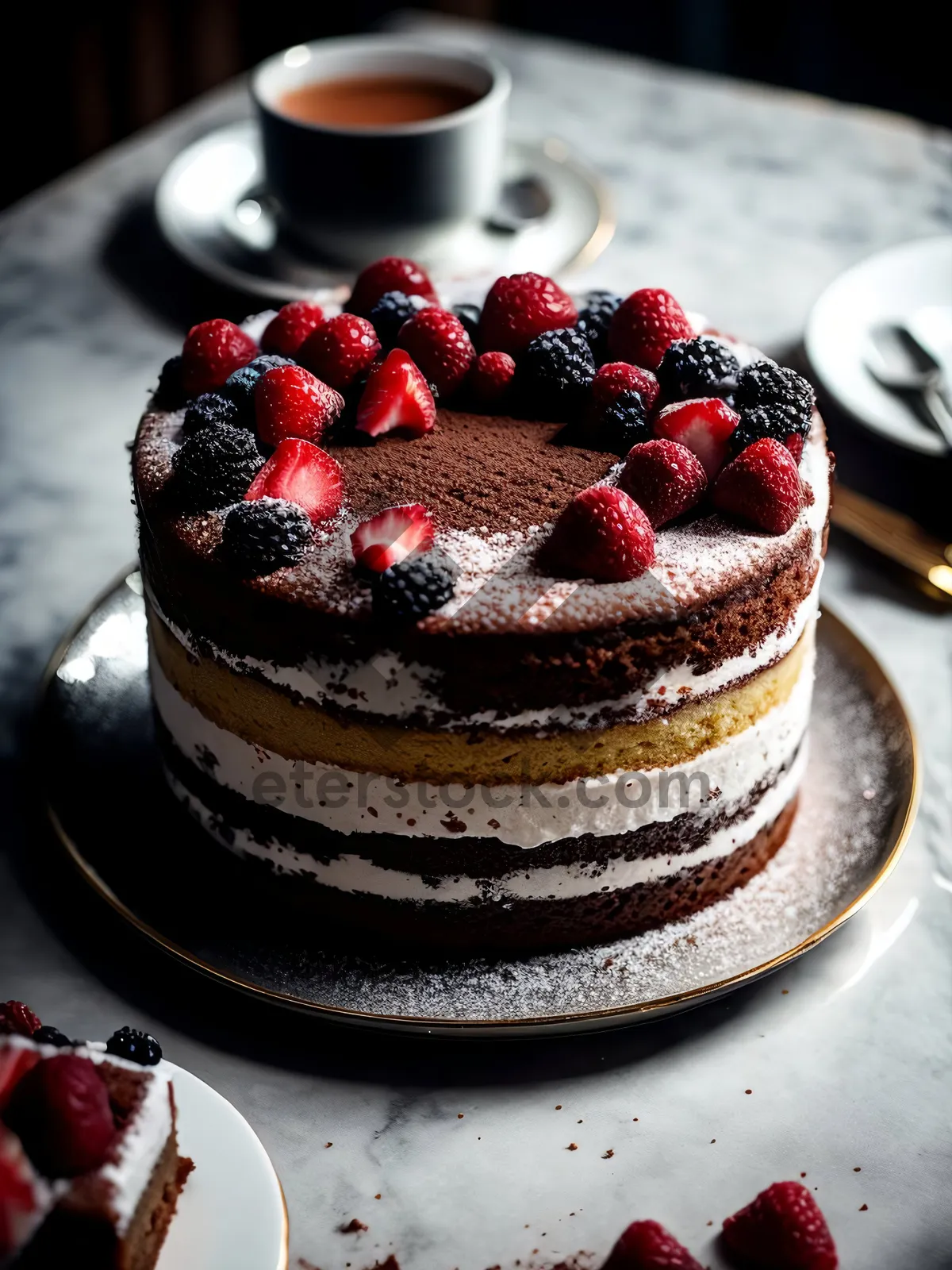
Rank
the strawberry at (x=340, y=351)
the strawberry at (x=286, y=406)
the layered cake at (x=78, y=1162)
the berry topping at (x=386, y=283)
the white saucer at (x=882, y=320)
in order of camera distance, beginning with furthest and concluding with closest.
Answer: the white saucer at (x=882, y=320), the berry topping at (x=386, y=283), the strawberry at (x=340, y=351), the strawberry at (x=286, y=406), the layered cake at (x=78, y=1162)

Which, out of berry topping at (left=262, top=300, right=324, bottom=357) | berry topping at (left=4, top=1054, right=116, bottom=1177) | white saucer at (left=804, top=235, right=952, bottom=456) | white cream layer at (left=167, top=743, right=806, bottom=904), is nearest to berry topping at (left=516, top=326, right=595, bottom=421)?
berry topping at (left=262, top=300, right=324, bottom=357)

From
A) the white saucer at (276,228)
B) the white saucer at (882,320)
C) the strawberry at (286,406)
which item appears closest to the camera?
the strawberry at (286,406)

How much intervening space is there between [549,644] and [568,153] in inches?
91.7

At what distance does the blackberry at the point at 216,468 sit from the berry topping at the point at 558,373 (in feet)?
1.36

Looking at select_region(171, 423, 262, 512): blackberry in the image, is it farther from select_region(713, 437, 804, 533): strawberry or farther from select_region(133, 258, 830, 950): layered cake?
select_region(713, 437, 804, 533): strawberry

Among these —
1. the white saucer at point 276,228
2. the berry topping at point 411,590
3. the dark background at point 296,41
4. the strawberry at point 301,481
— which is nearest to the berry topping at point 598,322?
the strawberry at point 301,481

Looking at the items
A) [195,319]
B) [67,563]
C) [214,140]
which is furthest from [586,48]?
[67,563]

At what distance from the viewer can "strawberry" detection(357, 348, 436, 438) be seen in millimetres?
1866

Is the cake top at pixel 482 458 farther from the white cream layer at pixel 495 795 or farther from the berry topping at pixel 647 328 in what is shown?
the white cream layer at pixel 495 795

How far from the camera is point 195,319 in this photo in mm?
3250

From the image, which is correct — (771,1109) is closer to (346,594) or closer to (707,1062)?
(707,1062)

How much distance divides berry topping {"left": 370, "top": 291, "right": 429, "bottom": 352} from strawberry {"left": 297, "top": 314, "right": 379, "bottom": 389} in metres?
0.06

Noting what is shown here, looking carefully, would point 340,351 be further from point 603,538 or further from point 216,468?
point 603,538

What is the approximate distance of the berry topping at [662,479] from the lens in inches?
67.7
